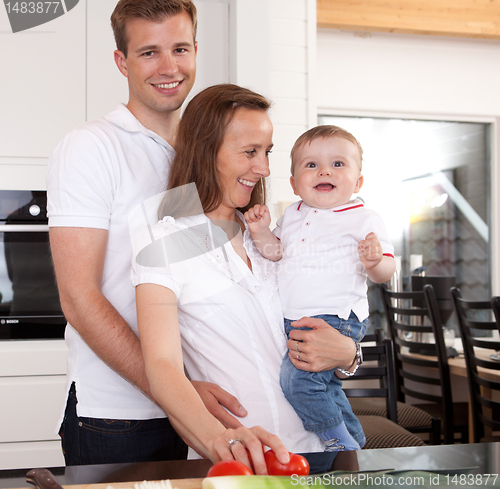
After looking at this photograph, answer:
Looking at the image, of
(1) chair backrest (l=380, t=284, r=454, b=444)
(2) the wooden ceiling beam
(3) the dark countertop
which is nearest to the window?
(1) chair backrest (l=380, t=284, r=454, b=444)

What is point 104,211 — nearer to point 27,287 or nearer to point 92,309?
point 92,309

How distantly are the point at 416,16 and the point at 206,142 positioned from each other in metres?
3.14

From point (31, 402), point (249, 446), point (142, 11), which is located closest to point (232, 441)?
point (249, 446)

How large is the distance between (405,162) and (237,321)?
10.9 feet

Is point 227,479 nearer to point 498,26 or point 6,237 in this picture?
point 6,237

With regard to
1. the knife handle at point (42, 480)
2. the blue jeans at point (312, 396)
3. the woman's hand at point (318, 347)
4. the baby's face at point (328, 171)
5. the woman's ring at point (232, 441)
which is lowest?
the blue jeans at point (312, 396)

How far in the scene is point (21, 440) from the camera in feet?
7.45

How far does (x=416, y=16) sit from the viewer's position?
3.74m

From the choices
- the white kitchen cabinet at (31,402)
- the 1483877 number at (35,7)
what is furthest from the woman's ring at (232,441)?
the 1483877 number at (35,7)

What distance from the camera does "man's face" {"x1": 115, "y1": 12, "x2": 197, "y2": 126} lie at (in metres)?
1.41

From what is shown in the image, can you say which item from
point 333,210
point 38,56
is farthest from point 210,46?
point 333,210

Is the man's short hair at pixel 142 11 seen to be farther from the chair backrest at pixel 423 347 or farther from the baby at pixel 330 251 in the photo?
the chair backrest at pixel 423 347

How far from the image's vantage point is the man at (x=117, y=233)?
1229 millimetres

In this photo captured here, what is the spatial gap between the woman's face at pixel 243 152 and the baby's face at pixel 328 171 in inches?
6.3
